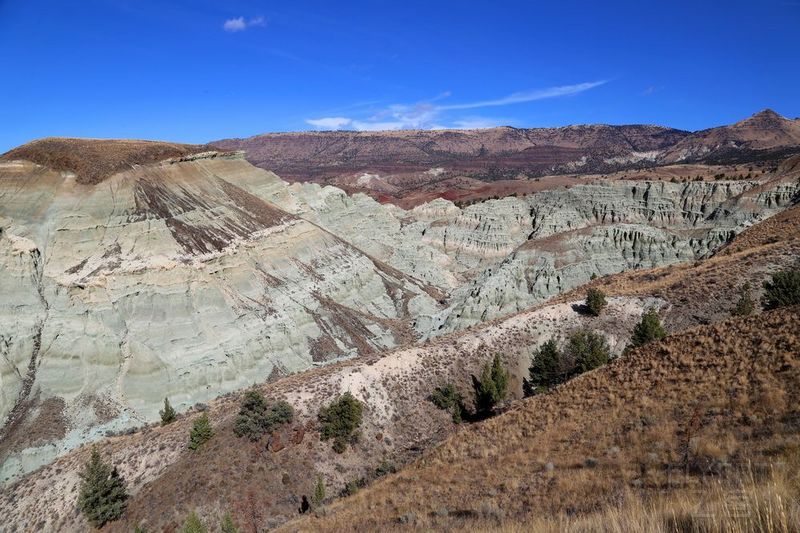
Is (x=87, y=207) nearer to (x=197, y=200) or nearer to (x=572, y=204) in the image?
(x=197, y=200)

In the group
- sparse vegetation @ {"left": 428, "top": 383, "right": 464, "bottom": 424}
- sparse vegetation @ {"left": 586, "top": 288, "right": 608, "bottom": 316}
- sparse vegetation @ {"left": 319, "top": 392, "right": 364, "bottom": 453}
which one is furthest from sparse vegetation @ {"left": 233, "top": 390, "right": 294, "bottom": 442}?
Result: sparse vegetation @ {"left": 586, "top": 288, "right": 608, "bottom": 316}

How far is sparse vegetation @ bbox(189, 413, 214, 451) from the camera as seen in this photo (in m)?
22.3

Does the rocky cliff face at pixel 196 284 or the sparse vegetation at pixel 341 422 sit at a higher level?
the rocky cliff face at pixel 196 284

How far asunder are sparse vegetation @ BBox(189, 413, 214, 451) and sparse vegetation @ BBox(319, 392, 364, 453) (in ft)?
17.4

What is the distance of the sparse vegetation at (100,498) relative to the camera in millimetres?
19656

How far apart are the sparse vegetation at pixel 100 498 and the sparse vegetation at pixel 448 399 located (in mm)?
15377

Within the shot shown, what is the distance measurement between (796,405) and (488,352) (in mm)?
21297

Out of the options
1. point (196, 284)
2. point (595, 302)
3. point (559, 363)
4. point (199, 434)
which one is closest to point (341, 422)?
point (199, 434)

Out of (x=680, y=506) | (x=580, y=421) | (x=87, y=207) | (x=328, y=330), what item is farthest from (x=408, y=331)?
(x=680, y=506)

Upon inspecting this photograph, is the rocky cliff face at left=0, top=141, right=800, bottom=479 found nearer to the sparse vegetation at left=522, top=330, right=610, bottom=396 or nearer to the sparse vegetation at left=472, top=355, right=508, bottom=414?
the sparse vegetation at left=472, top=355, right=508, bottom=414

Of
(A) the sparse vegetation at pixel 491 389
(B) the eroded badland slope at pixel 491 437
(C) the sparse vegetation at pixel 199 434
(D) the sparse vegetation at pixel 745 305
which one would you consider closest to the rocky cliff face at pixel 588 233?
(B) the eroded badland slope at pixel 491 437

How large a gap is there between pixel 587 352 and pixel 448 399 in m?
7.89

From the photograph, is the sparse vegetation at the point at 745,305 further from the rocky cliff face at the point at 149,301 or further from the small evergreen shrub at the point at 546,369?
the rocky cliff face at the point at 149,301

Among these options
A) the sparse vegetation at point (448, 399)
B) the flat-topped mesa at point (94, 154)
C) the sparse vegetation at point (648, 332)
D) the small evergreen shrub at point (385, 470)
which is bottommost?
the small evergreen shrub at point (385, 470)
